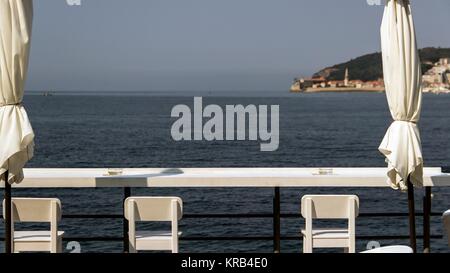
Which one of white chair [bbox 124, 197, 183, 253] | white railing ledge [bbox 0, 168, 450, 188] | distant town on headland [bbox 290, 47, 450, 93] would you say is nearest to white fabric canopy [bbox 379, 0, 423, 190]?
white railing ledge [bbox 0, 168, 450, 188]

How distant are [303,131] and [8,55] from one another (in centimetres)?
4431

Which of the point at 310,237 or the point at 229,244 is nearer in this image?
the point at 310,237

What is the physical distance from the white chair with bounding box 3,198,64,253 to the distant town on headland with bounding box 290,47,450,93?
40294 mm

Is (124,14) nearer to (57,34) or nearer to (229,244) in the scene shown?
(57,34)

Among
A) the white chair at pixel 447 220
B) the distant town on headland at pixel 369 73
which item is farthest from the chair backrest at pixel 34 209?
the distant town on headland at pixel 369 73

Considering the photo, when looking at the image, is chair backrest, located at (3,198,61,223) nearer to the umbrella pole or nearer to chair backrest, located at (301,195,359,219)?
the umbrella pole

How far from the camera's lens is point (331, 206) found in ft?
13.7

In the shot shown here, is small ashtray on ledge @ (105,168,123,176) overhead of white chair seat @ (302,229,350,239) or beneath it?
overhead

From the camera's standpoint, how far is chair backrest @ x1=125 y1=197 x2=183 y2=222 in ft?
13.4

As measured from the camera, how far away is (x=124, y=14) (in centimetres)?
6850

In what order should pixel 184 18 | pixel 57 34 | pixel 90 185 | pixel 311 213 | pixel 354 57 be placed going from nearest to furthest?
pixel 311 213 < pixel 90 185 < pixel 354 57 < pixel 57 34 < pixel 184 18

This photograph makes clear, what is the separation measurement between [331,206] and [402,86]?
82cm

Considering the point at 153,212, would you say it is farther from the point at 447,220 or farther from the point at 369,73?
the point at 369,73

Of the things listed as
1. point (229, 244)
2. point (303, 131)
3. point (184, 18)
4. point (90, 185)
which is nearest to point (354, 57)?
point (303, 131)
